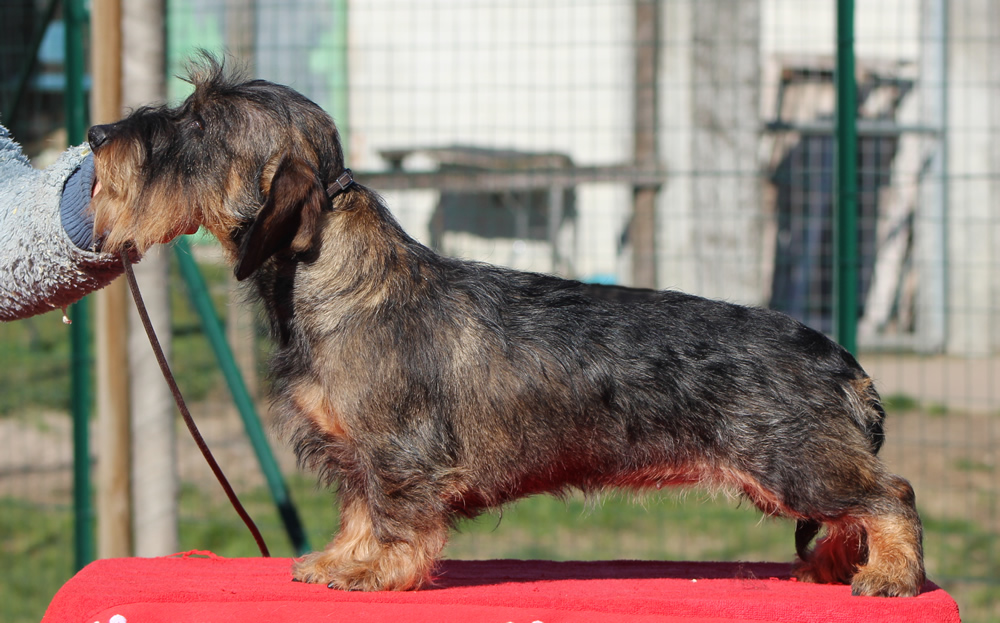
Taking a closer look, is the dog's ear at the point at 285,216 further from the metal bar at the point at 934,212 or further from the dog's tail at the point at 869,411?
the metal bar at the point at 934,212

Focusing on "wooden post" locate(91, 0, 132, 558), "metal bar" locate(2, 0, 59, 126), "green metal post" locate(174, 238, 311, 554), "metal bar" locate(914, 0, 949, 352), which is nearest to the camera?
"wooden post" locate(91, 0, 132, 558)

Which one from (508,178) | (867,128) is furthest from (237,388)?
(867,128)

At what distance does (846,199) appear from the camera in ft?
14.2

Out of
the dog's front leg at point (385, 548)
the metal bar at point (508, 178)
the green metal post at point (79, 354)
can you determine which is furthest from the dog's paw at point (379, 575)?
the metal bar at point (508, 178)

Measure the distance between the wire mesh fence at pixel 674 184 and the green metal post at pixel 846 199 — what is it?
1048 millimetres

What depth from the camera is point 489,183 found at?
18.6 ft

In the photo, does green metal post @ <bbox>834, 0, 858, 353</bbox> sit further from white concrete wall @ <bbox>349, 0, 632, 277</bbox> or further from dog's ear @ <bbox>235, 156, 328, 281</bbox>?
dog's ear @ <bbox>235, 156, 328, 281</bbox>

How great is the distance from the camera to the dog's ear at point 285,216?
8.10 ft

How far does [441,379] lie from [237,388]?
2287 mm

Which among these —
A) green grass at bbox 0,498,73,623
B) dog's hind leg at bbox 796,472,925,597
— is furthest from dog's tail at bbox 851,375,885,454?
green grass at bbox 0,498,73,623

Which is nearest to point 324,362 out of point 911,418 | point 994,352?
point 994,352

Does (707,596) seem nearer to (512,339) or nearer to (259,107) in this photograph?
(512,339)

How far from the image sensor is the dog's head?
2.54 m

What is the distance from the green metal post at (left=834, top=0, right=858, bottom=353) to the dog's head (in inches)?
107
